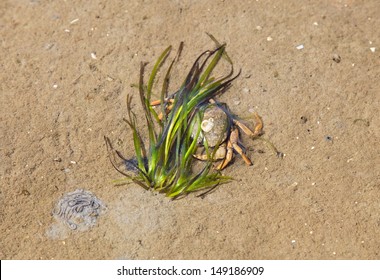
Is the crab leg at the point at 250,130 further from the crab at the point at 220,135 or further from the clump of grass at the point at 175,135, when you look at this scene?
the clump of grass at the point at 175,135

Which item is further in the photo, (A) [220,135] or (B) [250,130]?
(B) [250,130]

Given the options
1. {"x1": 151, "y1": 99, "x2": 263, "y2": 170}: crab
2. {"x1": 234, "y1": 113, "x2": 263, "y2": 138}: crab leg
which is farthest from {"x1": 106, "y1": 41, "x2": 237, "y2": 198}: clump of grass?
{"x1": 234, "y1": 113, "x2": 263, "y2": 138}: crab leg

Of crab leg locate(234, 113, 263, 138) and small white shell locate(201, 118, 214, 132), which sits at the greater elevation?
small white shell locate(201, 118, 214, 132)

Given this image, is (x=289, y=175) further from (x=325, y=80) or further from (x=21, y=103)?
(x=21, y=103)

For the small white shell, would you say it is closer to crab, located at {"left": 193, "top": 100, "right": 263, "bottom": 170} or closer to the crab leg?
crab, located at {"left": 193, "top": 100, "right": 263, "bottom": 170}

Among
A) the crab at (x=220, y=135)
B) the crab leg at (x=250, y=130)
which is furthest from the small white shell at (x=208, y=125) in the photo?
the crab leg at (x=250, y=130)

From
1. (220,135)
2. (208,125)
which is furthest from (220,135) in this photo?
(208,125)

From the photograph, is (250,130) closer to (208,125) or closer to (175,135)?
(208,125)

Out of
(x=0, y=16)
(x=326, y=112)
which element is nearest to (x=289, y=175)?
(x=326, y=112)
